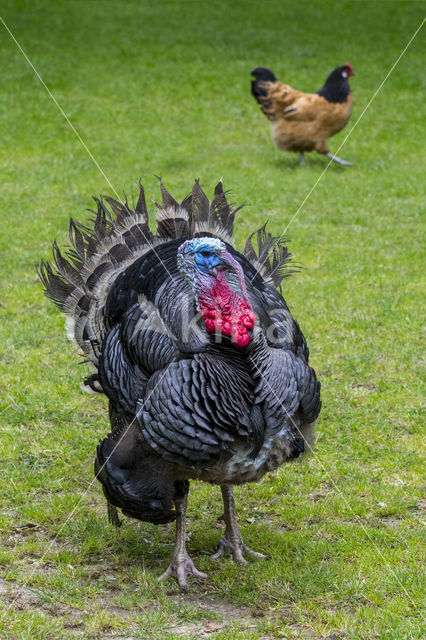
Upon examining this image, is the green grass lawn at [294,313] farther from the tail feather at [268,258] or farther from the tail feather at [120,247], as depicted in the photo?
the tail feather at [268,258]

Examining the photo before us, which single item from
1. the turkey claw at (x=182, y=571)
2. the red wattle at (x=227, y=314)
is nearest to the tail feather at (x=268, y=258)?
the red wattle at (x=227, y=314)

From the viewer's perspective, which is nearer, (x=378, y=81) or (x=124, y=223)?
(x=124, y=223)

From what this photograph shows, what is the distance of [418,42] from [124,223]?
47.8 feet

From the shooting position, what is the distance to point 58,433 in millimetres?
5531

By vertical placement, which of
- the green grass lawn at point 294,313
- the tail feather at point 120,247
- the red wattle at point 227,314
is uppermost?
the red wattle at point 227,314

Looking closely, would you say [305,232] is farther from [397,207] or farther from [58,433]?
[58,433]

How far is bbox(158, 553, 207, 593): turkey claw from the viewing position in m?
4.06

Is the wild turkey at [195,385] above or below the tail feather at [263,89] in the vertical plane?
above

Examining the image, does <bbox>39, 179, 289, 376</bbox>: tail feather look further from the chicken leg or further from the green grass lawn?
the chicken leg

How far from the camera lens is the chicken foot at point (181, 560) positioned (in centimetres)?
408

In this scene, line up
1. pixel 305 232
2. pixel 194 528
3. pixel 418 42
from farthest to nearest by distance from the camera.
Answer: pixel 418 42
pixel 305 232
pixel 194 528

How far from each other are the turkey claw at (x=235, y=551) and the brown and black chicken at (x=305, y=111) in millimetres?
8289

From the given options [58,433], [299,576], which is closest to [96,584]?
[299,576]

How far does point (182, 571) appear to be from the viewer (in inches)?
161
